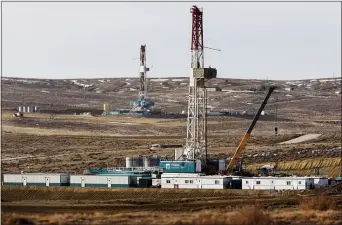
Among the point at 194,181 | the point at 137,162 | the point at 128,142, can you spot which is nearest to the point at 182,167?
the point at 194,181

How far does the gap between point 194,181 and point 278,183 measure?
5.54 meters

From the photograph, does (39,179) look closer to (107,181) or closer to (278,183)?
(107,181)

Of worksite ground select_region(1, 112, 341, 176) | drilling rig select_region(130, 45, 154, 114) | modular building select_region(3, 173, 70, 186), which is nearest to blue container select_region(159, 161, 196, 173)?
modular building select_region(3, 173, 70, 186)

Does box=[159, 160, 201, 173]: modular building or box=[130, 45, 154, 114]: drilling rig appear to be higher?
box=[130, 45, 154, 114]: drilling rig

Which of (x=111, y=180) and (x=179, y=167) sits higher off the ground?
(x=179, y=167)

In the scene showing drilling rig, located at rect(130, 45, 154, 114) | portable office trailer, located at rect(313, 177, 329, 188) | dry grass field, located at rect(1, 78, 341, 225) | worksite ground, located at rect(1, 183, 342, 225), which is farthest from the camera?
drilling rig, located at rect(130, 45, 154, 114)

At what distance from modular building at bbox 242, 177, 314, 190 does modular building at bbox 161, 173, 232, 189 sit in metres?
1.41

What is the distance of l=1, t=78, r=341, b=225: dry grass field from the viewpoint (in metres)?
39.0

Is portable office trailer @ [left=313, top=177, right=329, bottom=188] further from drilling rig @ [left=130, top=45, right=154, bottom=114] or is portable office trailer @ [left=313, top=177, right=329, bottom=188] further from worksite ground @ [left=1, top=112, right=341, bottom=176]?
drilling rig @ [left=130, top=45, right=154, bottom=114]

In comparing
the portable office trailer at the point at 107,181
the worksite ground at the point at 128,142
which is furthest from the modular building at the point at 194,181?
the worksite ground at the point at 128,142

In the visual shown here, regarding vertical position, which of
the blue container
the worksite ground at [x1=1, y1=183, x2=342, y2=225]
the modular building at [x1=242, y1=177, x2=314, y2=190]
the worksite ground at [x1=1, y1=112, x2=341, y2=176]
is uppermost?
the worksite ground at [x1=1, y1=112, x2=341, y2=176]

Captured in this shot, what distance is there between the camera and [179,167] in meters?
62.9

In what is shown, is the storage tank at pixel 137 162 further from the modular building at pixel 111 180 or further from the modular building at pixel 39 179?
the modular building at pixel 39 179

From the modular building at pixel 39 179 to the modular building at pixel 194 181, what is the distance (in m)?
6.93
